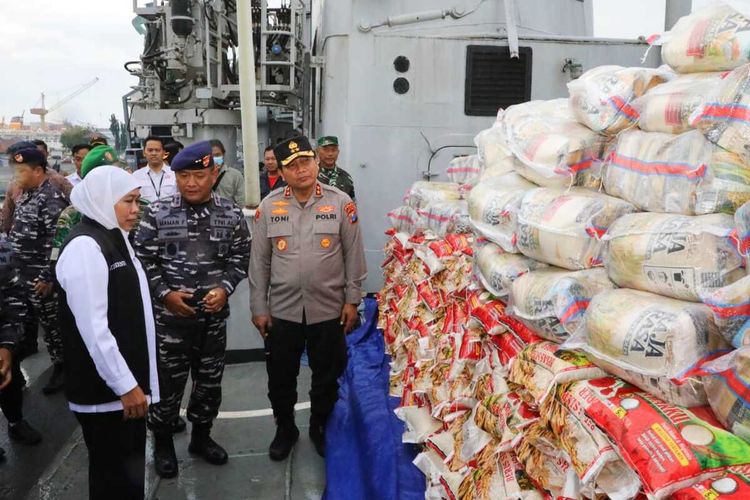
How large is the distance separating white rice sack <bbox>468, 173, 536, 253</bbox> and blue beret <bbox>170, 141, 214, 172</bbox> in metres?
1.42

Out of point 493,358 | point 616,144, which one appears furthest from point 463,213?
point 616,144

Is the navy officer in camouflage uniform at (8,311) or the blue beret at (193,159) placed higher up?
the blue beret at (193,159)

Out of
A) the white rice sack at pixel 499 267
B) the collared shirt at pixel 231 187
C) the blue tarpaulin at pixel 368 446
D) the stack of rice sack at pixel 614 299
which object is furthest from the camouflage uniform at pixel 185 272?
the collared shirt at pixel 231 187

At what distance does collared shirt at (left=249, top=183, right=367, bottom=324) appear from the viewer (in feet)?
11.4

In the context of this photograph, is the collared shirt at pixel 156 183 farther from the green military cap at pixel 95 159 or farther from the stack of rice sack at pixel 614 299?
the stack of rice sack at pixel 614 299

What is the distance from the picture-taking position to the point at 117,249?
2.41 m

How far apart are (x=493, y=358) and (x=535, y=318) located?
0.57 m

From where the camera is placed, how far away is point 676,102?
177 centimetres

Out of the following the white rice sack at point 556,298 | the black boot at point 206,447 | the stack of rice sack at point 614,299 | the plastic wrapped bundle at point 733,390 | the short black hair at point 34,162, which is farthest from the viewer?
the short black hair at point 34,162

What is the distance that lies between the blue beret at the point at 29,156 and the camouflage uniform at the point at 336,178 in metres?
2.16

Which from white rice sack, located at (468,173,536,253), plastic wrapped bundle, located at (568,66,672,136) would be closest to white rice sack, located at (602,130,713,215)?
plastic wrapped bundle, located at (568,66,672,136)

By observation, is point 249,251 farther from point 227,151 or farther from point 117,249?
point 227,151

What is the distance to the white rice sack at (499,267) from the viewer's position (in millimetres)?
2377

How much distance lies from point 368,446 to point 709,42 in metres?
2.51
